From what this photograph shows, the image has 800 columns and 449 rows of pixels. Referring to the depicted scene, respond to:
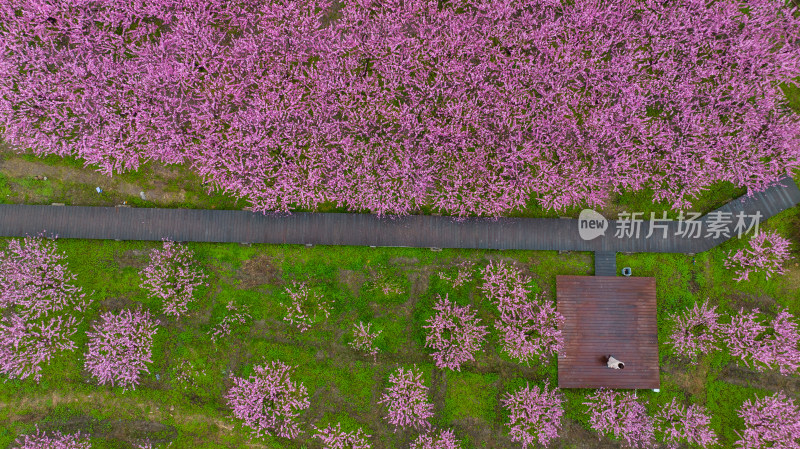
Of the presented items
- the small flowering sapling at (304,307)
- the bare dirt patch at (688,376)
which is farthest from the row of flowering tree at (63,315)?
the bare dirt patch at (688,376)

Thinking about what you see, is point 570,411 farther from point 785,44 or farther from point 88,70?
point 88,70

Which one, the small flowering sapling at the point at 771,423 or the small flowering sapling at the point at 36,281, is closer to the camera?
the small flowering sapling at the point at 36,281

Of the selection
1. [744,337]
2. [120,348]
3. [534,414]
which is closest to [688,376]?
[744,337]

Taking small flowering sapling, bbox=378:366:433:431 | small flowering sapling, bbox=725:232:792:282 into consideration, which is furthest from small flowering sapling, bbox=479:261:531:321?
small flowering sapling, bbox=725:232:792:282

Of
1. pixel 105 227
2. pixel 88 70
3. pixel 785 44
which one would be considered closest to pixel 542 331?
pixel 785 44

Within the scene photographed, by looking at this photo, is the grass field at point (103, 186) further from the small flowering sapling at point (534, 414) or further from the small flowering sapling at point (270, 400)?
the small flowering sapling at point (534, 414)

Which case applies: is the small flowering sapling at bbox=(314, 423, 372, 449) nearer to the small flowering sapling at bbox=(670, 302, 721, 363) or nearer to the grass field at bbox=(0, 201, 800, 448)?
the grass field at bbox=(0, 201, 800, 448)
